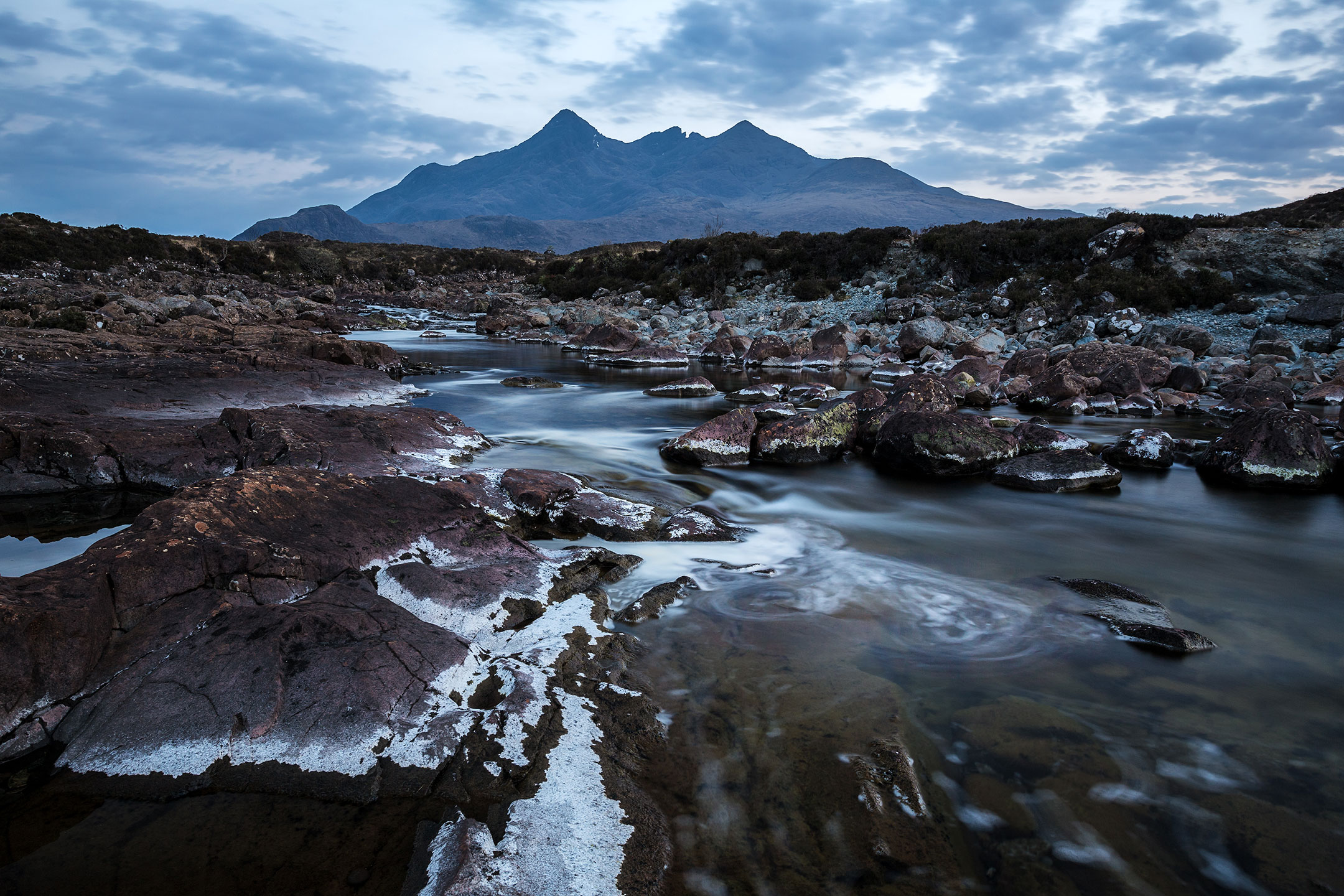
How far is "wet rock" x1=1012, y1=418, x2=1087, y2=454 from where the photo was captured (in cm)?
993

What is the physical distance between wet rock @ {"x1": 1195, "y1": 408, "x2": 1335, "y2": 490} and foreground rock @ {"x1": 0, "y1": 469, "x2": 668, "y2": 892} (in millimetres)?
9745

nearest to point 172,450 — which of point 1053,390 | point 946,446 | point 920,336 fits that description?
point 946,446

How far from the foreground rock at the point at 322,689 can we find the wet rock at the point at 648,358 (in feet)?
64.8

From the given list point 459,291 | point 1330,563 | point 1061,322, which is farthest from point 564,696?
point 459,291

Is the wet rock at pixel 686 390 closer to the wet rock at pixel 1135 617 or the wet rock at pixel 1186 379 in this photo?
the wet rock at pixel 1186 379

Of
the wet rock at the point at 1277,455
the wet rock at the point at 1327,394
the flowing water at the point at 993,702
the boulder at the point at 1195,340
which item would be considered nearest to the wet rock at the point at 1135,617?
the flowing water at the point at 993,702

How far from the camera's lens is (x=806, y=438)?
10.4 metres

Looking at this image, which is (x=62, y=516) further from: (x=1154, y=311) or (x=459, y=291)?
(x=459, y=291)

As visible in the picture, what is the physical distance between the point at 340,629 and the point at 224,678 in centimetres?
55

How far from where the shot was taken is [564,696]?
375cm

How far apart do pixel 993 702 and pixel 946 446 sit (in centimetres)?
622

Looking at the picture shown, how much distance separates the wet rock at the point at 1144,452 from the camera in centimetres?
1016

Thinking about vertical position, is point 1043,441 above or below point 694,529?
above

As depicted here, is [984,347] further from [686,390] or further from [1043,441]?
[1043,441]
